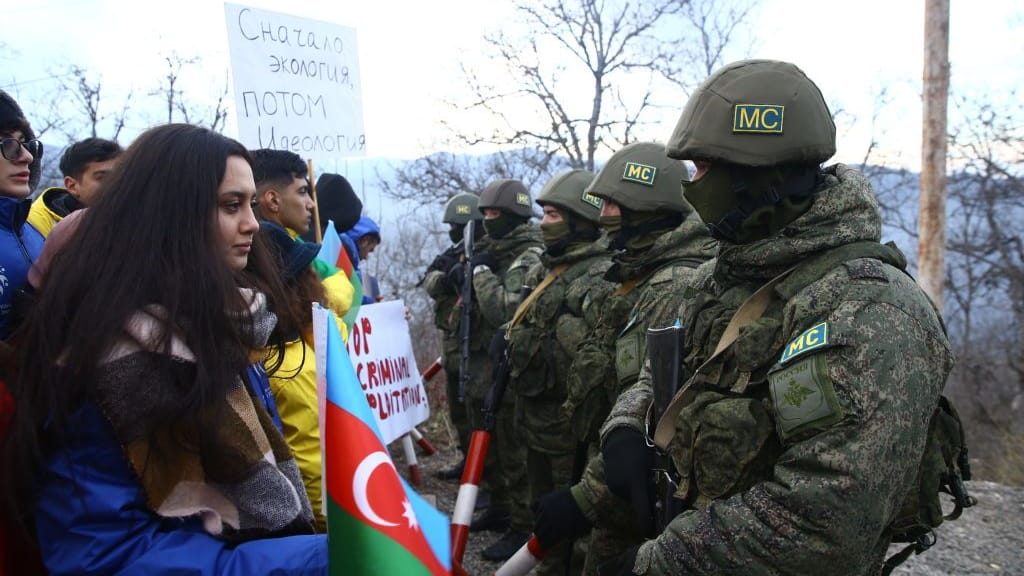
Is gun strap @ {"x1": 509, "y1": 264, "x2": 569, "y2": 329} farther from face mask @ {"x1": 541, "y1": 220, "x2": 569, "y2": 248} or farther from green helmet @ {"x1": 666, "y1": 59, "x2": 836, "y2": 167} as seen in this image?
green helmet @ {"x1": 666, "y1": 59, "x2": 836, "y2": 167}

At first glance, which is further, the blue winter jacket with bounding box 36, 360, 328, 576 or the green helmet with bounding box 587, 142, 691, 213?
the green helmet with bounding box 587, 142, 691, 213

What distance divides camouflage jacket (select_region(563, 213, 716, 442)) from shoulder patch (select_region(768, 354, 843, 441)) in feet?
4.00

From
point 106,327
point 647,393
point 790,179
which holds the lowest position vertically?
point 647,393

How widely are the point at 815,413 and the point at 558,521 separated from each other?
1.11m

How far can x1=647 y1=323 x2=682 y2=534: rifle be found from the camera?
226cm

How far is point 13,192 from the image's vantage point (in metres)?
2.56

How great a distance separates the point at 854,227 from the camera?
6.35 ft

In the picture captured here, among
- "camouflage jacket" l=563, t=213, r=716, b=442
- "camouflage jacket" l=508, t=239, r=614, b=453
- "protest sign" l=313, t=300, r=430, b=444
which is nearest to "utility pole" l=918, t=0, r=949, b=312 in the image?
"camouflage jacket" l=508, t=239, r=614, b=453

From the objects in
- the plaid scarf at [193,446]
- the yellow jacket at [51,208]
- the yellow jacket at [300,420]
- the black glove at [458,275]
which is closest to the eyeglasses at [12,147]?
the yellow jacket at [51,208]

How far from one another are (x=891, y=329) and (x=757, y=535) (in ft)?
1.91

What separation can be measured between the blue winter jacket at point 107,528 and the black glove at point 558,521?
3.84 ft

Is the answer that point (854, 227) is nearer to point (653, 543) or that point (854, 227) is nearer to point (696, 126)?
point (696, 126)

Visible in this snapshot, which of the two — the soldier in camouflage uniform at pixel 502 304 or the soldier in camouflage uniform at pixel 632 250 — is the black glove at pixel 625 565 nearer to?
the soldier in camouflage uniform at pixel 632 250

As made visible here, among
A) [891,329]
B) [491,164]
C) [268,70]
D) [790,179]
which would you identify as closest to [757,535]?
[891,329]
